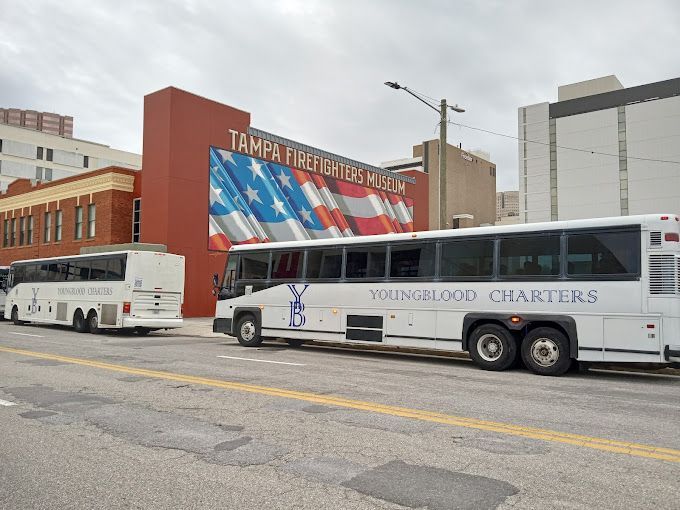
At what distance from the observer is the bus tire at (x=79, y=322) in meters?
22.1

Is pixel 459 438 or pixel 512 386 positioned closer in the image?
pixel 459 438

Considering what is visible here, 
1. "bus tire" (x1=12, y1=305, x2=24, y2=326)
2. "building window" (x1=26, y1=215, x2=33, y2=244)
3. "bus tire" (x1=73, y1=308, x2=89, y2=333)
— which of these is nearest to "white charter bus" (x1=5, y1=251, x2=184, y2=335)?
"bus tire" (x1=73, y1=308, x2=89, y2=333)

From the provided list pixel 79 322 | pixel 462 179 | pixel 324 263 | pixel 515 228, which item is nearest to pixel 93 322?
pixel 79 322

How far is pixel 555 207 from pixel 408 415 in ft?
283

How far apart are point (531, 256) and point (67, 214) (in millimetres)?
32555

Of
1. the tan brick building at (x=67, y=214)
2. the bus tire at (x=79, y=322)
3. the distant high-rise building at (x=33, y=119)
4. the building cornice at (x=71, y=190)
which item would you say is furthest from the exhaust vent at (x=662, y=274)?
the distant high-rise building at (x=33, y=119)

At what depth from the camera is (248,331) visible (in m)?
17.0

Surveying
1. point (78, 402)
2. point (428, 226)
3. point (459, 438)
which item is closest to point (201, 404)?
point (78, 402)

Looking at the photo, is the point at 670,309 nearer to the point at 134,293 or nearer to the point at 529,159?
the point at 134,293

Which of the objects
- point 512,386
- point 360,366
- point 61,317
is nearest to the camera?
point 512,386

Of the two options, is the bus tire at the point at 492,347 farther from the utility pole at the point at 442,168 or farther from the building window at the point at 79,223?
the building window at the point at 79,223

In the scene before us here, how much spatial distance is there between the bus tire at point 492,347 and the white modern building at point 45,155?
67768 millimetres

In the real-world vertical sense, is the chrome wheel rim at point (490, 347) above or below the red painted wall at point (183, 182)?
below

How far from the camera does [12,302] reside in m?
27.7
